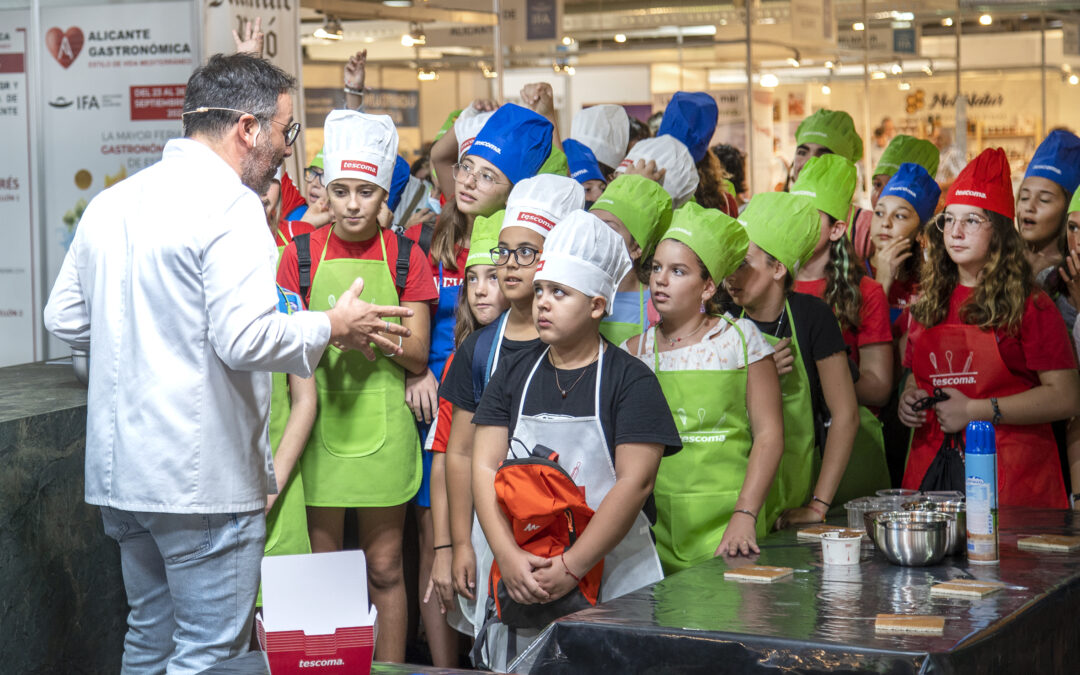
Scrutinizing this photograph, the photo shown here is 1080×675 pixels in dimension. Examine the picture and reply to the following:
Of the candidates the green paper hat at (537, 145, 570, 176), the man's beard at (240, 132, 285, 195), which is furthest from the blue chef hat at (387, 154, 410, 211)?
the man's beard at (240, 132, 285, 195)

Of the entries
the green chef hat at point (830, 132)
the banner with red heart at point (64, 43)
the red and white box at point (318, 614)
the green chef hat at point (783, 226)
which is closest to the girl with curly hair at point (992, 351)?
the green chef hat at point (783, 226)

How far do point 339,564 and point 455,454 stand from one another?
1.17 meters

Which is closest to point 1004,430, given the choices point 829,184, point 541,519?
point 829,184

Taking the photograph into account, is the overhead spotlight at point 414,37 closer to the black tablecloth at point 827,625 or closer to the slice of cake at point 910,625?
the black tablecloth at point 827,625

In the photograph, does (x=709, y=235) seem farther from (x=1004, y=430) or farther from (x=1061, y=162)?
(x=1061, y=162)

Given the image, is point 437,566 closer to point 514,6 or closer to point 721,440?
point 721,440

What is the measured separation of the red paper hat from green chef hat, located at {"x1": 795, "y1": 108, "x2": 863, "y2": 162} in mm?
1815

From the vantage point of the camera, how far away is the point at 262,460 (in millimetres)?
2482

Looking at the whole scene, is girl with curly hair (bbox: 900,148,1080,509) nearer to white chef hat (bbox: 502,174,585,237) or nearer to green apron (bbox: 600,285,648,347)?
green apron (bbox: 600,285,648,347)

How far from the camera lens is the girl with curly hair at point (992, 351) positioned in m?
3.22

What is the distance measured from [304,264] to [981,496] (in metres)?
1.78

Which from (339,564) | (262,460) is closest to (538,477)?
(262,460)

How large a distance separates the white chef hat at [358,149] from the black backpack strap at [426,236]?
1.60 ft

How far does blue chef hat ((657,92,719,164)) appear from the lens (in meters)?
4.88
